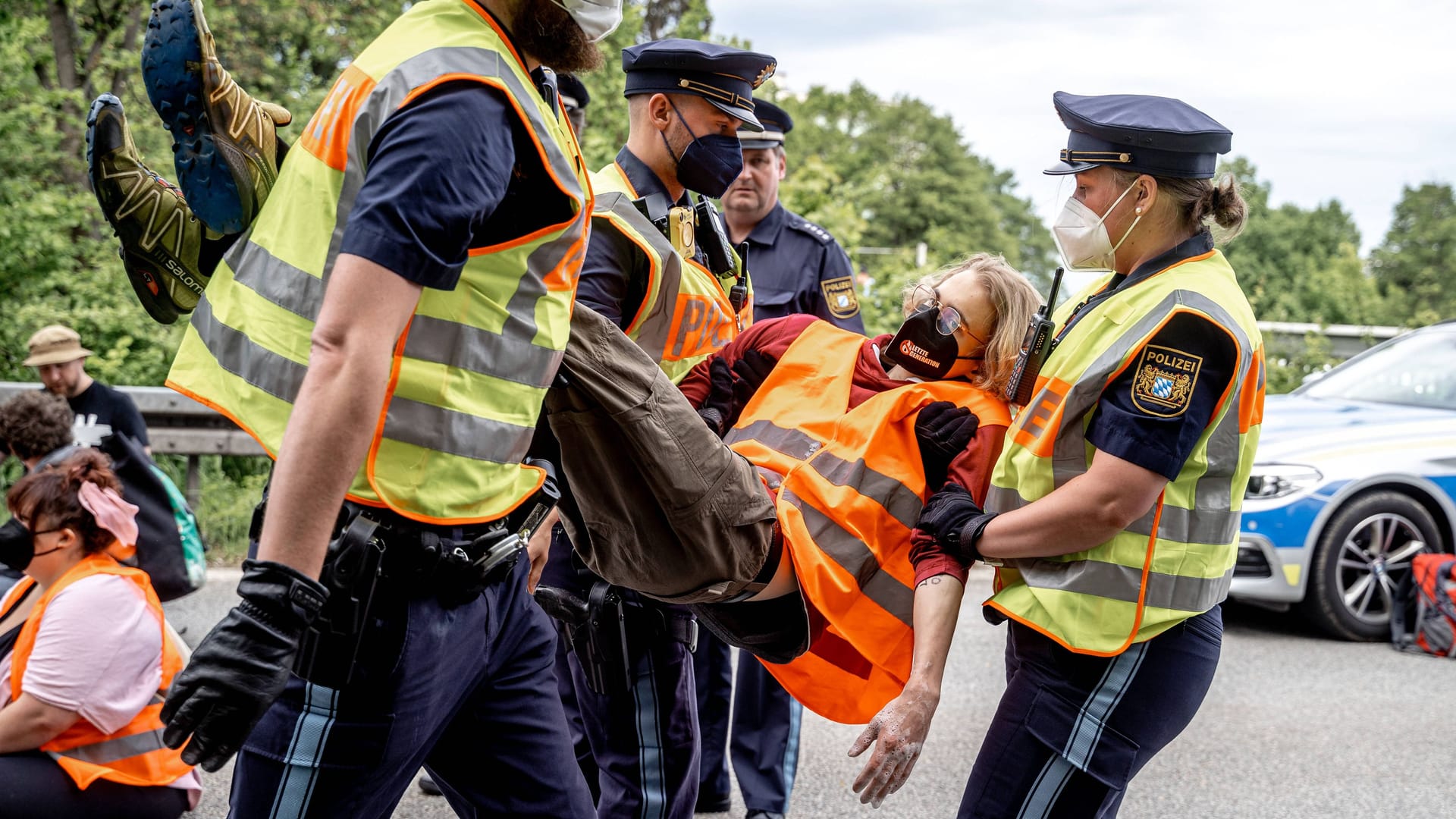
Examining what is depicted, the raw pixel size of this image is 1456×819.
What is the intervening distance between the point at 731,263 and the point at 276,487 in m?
2.07

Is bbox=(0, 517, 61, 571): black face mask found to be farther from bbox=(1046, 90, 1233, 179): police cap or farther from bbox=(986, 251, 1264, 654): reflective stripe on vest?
bbox=(1046, 90, 1233, 179): police cap

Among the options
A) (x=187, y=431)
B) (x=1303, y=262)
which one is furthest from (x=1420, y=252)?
(x=187, y=431)

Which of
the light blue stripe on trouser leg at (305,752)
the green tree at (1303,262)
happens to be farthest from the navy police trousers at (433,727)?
the green tree at (1303,262)

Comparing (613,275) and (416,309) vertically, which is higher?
(416,309)

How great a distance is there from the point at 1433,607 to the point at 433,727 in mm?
6231

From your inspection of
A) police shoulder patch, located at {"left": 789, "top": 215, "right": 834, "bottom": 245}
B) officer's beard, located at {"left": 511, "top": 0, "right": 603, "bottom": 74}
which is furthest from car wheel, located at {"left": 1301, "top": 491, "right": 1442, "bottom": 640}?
officer's beard, located at {"left": 511, "top": 0, "right": 603, "bottom": 74}

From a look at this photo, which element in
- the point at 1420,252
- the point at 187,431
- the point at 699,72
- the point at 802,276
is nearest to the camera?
the point at 699,72

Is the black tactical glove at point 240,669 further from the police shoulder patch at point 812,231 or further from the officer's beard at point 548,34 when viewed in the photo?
the police shoulder patch at point 812,231

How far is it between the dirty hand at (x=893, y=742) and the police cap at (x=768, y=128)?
294 cm

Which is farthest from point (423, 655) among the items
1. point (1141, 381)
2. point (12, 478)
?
point (12, 478)

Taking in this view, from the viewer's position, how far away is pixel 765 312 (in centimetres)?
500

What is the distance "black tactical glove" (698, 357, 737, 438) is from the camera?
3241 millimetres

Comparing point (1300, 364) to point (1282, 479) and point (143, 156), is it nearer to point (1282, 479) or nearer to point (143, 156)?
point (1282, 479)

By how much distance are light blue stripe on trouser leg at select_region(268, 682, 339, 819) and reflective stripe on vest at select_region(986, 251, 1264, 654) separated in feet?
4.21
